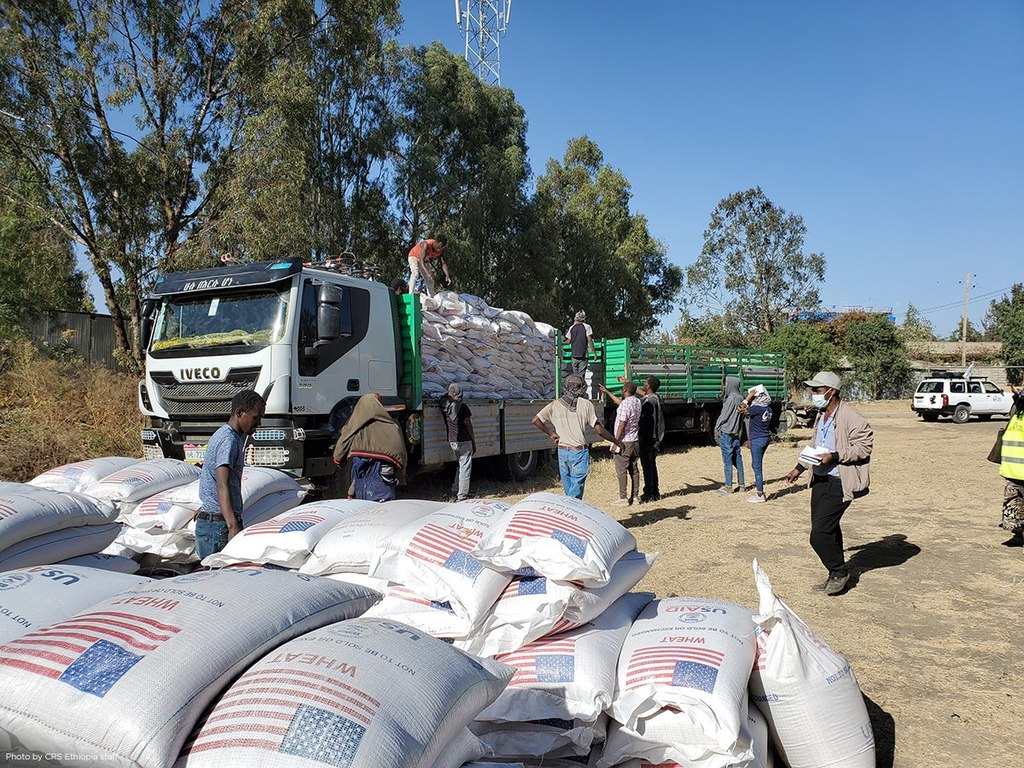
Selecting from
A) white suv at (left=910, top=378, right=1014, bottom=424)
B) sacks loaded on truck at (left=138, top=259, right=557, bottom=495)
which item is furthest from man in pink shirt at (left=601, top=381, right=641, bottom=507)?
white suv at (left=910, top=378, right=1014, bottom=424)

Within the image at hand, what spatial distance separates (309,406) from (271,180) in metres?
9.12

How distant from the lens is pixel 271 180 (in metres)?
14.3

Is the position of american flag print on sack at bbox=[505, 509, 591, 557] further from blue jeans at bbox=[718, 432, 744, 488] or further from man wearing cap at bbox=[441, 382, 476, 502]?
blue jeans at bbox=[718, 432, 744, 488]

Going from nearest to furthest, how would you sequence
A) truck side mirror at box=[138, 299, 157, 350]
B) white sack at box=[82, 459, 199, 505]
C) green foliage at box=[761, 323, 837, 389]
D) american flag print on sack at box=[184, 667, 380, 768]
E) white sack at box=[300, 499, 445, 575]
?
american flag print on sack at box=[184, 667, 380, 768]
white sack at box=[300, 499, 445, 575]
white sack at box=[82, 459, 199, 505]
truck side mirror at box=[138, 299, 157, 350]
green foliage at box=[761, 323, 837, 389]

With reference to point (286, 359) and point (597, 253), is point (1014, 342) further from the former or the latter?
point (286, 359)

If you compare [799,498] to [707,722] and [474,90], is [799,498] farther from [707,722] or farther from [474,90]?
[474,90]

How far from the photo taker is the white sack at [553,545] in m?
2.87

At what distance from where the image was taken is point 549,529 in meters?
3.01

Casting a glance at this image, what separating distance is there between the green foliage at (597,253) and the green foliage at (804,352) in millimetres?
6693

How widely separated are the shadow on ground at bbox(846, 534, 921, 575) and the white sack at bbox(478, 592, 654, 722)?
398 centimetres

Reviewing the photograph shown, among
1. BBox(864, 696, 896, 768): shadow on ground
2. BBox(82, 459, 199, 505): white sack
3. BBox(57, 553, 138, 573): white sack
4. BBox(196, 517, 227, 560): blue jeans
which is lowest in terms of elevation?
BBox(864, 696, 896, 768): shadow on ground

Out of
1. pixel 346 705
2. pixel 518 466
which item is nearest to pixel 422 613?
pixel 346 705

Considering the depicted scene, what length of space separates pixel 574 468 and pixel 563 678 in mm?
4025

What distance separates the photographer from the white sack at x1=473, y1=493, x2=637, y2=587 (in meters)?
2.87
